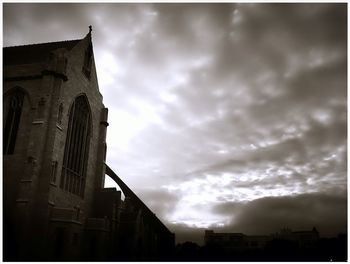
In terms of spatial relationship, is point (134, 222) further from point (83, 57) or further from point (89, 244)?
point (83, 57)

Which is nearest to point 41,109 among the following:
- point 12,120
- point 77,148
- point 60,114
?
point 60,114

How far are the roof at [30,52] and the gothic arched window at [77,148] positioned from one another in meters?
4.94

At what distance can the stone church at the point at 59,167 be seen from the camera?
20.2 meters

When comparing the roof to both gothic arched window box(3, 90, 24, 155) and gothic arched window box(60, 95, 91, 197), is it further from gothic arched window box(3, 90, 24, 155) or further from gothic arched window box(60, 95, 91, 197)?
gothic arched window box(60, 95, 91, 197)

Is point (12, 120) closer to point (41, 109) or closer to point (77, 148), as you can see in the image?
point (41, 109)

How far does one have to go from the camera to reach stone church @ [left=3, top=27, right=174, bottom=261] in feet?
66.2

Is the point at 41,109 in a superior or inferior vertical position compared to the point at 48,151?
superior

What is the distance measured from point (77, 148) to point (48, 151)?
502cm

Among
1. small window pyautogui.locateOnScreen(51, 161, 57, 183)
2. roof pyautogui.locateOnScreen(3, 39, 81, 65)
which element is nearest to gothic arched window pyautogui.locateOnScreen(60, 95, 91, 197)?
small window pyautogui.locateOnScreen(51, 161, 57, 183)

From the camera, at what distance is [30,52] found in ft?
95.7

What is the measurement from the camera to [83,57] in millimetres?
28406

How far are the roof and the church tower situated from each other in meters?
0.10

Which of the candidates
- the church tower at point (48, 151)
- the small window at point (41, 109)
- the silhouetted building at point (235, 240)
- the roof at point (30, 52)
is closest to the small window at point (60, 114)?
the church tower at point (48, 151)

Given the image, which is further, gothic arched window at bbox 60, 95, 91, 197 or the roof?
the roof
